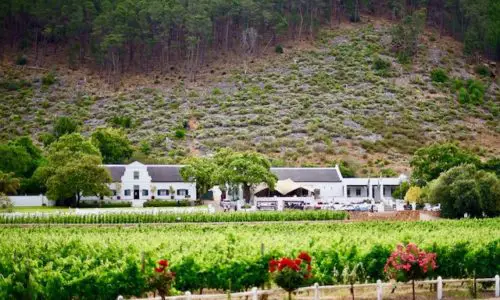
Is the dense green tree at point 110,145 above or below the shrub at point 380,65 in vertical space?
below

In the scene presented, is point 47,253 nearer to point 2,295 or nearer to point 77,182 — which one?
point 2,295

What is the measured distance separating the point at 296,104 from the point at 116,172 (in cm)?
4483

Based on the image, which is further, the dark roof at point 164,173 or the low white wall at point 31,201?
the dark roof at point 164,173

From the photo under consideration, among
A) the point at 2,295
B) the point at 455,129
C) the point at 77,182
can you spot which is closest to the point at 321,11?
the point at 455,129

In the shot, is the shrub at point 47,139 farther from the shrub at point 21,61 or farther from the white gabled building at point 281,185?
the shrub at point 21,61

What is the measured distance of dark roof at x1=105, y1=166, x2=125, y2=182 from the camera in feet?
306

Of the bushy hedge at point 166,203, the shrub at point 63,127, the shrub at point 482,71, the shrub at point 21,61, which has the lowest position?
the bushy hedge at point 166,203

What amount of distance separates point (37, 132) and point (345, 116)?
1931 inches

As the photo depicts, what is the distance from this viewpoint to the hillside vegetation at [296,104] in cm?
11862

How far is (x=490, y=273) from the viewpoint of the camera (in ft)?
120

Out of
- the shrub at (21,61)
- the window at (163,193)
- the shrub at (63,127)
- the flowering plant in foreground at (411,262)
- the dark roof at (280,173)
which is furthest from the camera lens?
the shrub at (21,61)

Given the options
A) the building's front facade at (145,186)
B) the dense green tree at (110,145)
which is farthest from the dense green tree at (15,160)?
the dense green tree at (110,145)

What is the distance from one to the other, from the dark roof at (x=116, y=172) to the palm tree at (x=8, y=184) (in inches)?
451

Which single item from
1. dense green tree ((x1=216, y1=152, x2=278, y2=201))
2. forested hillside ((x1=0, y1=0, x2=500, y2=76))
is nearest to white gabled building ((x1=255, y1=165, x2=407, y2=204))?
dense green tree ((x1=216, y1=152, x2=278, y2=201))
